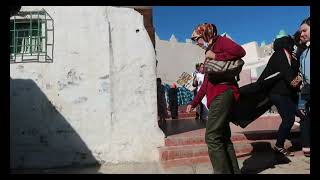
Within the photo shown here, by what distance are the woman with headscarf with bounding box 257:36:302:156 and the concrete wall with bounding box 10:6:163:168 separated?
1945 millimetres

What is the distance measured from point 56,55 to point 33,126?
120 cm

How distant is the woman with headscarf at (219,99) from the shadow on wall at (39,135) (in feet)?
8.50

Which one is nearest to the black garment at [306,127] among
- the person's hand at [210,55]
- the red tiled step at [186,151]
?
the red tiled step at [186,151]

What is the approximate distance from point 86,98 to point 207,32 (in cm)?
273

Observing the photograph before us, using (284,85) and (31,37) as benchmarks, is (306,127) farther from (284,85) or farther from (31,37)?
(31,37)

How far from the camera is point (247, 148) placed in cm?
690

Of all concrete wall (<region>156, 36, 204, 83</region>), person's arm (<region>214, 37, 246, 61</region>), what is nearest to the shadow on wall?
person's arm (<region>214, 37, 246, 61</region>)

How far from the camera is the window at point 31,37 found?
6.93 m

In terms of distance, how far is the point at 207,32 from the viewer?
4.96 meters

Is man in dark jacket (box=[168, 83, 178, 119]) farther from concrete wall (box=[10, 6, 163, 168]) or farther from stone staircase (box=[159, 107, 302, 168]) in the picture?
concrete wall (box=[10, 6, 163, 168])

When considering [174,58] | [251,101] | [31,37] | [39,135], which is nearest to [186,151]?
[251,101]
